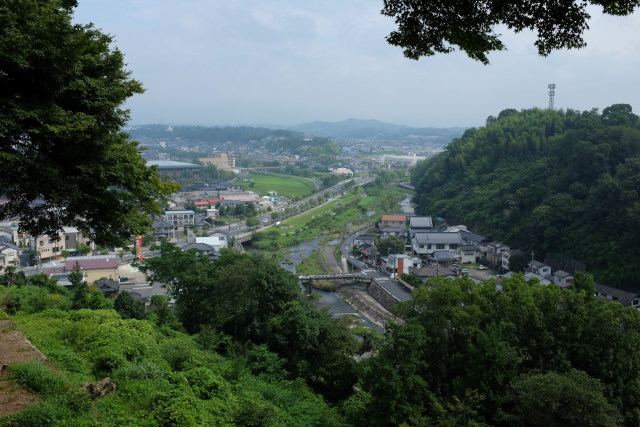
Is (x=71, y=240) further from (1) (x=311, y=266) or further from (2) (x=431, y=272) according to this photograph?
(2) (x=431, y=272)

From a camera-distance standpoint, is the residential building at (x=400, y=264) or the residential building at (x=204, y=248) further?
the residential building at (x=204, y=248)

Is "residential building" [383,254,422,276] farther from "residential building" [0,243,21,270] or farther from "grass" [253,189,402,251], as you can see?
"residential building" [0,243,21,270]

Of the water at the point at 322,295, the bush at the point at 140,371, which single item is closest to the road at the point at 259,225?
the water at the point at 322,295

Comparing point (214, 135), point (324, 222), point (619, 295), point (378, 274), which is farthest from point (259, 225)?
point (214, 135)

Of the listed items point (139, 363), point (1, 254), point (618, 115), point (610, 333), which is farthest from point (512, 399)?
point (618, 115)

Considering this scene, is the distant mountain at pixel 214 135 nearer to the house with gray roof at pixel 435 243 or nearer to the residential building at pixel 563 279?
the house with gray roof at pixel 435 243

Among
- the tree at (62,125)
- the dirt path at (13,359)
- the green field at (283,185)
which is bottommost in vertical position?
the green field at (283,185)

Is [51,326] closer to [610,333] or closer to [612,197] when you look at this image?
[610,333]
